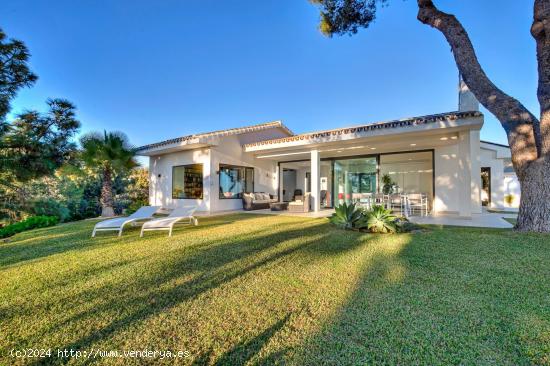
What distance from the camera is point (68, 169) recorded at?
11328 mm

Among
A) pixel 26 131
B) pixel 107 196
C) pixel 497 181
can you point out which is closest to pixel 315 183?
pixel 107 196

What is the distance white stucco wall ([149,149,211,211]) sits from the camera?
1330 centimetres

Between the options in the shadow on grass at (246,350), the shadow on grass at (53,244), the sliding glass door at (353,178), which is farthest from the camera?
the sliding glass door at (353,178)

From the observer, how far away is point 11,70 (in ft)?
30.0

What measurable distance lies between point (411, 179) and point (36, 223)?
18170mm

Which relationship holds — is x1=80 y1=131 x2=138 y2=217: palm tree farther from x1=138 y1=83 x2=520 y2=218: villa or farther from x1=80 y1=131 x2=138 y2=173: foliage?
x1=138 y1=83 x2=520 y2=218: villa

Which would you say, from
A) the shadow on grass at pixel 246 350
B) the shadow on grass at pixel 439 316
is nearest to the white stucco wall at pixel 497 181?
the shadow on grass at pixel 439 316

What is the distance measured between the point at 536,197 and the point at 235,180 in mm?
12543

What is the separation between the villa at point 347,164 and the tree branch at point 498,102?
1339 millimetres

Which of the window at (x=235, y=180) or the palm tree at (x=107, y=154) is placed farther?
the window at (x=235, y=180)

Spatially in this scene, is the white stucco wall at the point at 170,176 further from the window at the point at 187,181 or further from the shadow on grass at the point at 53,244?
the shadow on grass at the point at 53,244

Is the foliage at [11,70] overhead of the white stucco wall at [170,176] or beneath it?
overhead

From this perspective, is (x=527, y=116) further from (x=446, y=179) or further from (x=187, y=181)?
(x=187, y=181)

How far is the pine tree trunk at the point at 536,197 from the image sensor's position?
6529 millimetres
